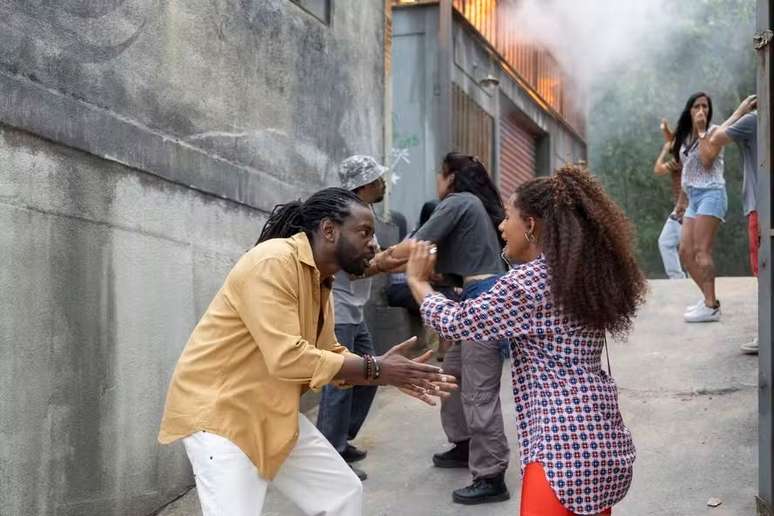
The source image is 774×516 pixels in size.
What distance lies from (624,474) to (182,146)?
3.44 meters

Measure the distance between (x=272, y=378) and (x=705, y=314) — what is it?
6.16 meters

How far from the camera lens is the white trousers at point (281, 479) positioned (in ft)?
9.97

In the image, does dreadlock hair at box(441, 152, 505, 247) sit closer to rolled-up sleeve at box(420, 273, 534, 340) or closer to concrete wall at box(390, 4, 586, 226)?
rolled-up sleeve at box(420, 273, 534, 340)

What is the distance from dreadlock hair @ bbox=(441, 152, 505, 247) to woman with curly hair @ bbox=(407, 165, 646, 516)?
2.44 metres

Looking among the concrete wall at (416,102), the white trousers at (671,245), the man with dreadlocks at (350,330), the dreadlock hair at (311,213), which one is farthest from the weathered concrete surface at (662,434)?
the concrete wall at (416,102)

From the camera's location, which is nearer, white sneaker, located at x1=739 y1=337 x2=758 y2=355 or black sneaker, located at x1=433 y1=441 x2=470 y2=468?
black sneaker, located at x1=433 y1=441 x2=470 y2=468

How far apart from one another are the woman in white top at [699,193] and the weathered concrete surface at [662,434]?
2.48 feet

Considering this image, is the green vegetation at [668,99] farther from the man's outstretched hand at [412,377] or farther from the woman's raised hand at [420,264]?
the man's outstretched hand at [412,377]

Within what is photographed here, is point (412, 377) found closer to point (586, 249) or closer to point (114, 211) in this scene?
point (586, 249)

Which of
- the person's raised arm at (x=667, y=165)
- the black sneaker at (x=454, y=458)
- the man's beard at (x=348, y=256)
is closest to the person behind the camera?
the man's beard at (x=348, y=256)

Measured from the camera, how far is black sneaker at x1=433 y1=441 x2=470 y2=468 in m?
5.65

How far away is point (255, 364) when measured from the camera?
3.18m

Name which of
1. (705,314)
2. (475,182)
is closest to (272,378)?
(475,182)

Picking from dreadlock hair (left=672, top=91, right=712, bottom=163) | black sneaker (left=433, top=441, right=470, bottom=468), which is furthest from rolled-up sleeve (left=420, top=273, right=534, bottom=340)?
dreadlock hair (left=672, top=91, right=712, bottom=163)
